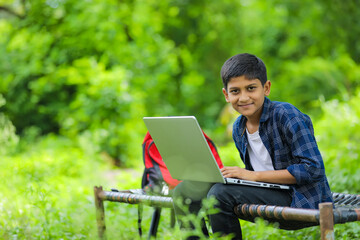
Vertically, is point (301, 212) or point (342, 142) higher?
point (342, 142)

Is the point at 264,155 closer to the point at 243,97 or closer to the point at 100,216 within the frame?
the point at 243,97

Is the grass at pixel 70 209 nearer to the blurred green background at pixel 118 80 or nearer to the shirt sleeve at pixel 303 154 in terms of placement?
the blurred green background at pixel 118 80

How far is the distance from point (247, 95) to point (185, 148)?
41cm

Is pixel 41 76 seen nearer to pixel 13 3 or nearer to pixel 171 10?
pixel 13 3

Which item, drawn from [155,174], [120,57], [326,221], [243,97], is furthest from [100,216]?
[120,57]

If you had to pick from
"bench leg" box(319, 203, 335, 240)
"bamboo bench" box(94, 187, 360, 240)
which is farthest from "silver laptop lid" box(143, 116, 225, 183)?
"bench leg" box(319, 203, 335, 240)

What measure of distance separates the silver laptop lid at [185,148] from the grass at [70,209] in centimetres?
31

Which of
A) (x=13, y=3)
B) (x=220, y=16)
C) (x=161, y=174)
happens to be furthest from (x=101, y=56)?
(x=161, y=174)

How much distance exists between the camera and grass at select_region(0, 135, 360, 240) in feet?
10.3

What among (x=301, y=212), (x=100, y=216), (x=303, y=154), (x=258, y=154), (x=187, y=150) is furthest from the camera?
(x=100, y=216)

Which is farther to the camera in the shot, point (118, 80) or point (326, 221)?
point (118, 80)

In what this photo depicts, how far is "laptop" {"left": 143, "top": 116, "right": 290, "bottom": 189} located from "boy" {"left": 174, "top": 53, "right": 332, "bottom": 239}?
0.05 metres

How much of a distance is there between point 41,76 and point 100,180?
482 cm

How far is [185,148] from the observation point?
2332 mm
